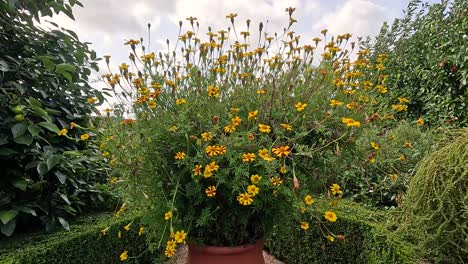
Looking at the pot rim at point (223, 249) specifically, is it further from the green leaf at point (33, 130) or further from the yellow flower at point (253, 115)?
the green leaf at point (33, 130)

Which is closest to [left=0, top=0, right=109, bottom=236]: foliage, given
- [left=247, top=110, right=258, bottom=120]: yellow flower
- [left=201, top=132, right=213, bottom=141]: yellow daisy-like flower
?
[left=201, top=132, right=213, bottom=141]: yellow daisy-like flower

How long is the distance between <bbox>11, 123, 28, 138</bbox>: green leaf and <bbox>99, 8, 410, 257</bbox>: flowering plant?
477 millimetres

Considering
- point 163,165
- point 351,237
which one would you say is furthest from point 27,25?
point 351,237

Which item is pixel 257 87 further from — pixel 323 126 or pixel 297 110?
pixel 323 126

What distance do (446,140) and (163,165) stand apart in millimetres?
1636

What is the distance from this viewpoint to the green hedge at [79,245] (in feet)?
6.46

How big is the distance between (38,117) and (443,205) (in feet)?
7.29

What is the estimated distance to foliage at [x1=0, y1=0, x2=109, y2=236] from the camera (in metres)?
1.88

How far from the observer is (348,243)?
2451mm

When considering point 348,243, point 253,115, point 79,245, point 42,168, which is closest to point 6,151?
point 42,168

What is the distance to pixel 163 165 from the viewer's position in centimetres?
145

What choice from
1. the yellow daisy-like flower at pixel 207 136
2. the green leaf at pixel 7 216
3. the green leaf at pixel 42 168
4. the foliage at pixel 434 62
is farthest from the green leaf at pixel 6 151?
the foliage at pixel 434 62

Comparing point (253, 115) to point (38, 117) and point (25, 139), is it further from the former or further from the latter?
point (38, 117)

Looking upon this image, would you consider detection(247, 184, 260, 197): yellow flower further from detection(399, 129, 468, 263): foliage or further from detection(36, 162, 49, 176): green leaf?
detection(36, 162, 49, 176): green leaf
